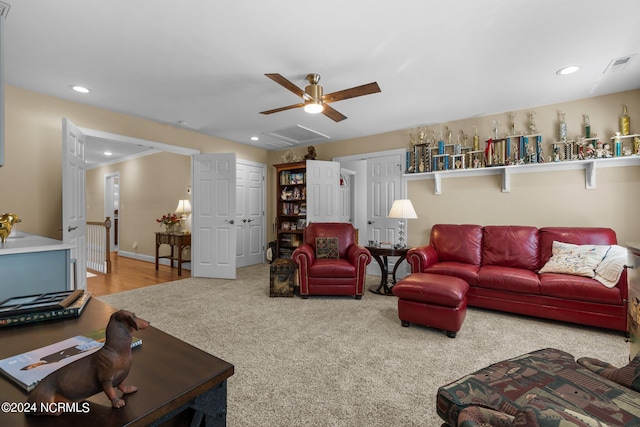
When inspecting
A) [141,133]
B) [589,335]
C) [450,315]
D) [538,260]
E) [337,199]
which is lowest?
[589,335]

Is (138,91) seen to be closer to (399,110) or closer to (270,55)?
(270,55)

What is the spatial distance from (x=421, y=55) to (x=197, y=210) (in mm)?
4050

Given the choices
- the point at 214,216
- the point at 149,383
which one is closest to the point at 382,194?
the point at 214,216

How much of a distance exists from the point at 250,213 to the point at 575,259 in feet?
17.0

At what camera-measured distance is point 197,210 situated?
4938 millimetres

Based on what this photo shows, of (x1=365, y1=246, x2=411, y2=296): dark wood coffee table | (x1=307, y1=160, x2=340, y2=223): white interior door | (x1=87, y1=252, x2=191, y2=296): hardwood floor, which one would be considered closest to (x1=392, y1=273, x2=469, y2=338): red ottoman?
(x1=365, y1=246, x2=411, y2=296): dark wood coffee table

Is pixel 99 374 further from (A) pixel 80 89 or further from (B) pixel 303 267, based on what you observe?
(A) pixel 80 89

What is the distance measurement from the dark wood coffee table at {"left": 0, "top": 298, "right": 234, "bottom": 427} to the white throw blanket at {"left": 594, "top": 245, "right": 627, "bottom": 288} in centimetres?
349

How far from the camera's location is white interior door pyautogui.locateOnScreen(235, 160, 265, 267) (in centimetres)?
586

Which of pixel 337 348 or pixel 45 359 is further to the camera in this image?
pixel 337 348

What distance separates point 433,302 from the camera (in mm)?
2635

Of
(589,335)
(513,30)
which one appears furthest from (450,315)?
(513,30)

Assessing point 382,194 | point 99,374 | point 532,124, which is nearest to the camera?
point 99,374

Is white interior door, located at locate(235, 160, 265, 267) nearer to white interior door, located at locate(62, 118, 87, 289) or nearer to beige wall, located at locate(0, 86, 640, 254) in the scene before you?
beige wall, located at locate(0, 86, 640, 254)
